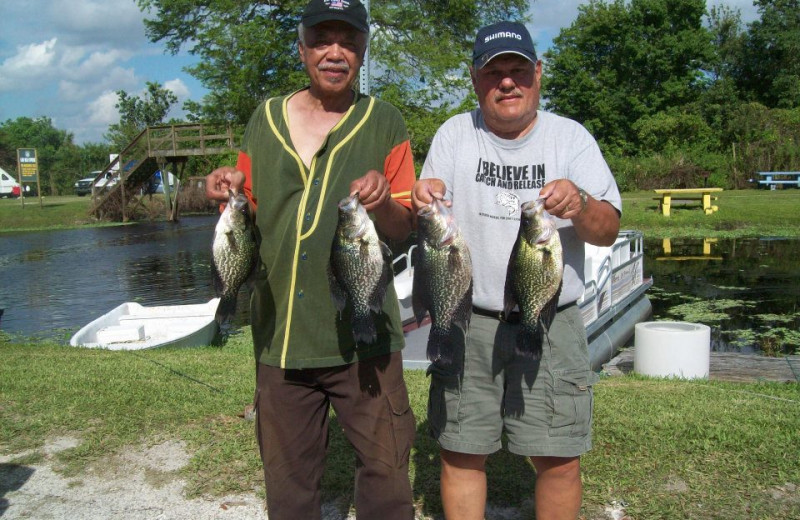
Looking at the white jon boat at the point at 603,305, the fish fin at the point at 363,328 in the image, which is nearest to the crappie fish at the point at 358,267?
the fish fin at the point at 363,328

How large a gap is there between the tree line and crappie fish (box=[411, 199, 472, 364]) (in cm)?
1876

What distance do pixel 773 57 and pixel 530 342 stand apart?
59793 mm

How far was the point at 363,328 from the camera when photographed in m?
2.96

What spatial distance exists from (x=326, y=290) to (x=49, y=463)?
9.55ft

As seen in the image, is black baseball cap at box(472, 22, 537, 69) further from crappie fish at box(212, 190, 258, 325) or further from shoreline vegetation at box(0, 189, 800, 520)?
shoreline vegetation at box(0, 189, 800, 520)

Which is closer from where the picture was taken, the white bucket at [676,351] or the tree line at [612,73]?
the white bucket at [676,351]

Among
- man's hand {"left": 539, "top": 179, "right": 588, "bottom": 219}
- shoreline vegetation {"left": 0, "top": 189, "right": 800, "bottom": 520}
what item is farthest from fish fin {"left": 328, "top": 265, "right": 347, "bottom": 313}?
shoreline vegetation {"left": 0, "top": 189, "right": 800, "bottom": 520}

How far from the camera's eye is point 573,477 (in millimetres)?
3256

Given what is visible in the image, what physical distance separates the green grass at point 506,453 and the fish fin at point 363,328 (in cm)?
164

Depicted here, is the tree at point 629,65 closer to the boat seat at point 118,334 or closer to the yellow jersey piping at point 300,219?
the boat seat at point 118,334

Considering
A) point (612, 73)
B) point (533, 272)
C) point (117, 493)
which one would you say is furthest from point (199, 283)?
point (612, 73)

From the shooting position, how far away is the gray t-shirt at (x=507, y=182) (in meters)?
3.16

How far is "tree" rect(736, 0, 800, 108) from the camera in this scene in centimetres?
5203

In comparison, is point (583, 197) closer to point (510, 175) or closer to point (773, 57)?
point (510, 175)
